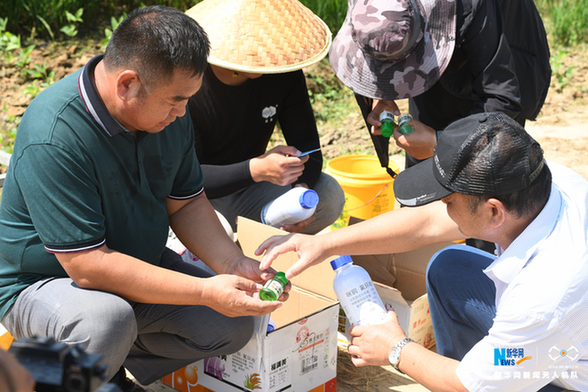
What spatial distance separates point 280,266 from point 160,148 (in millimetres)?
887

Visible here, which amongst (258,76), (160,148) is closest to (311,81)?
(258,76)

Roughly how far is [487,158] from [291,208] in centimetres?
136

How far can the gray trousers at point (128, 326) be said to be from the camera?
5.82ft

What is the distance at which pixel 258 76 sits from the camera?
282 centimetres

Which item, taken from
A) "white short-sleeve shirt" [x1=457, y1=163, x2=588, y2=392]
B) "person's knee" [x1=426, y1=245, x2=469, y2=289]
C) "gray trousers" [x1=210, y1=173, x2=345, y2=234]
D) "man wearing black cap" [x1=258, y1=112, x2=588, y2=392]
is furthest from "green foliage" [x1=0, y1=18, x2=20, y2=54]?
"white short-sleeve shirt" [x1=457, y1=163, x2=588, y2=392]

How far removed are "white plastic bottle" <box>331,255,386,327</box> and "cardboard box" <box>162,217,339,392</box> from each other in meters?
0.12

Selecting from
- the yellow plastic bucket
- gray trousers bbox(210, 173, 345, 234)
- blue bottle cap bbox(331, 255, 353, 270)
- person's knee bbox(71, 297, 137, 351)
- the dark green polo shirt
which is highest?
the dark green polo shirt

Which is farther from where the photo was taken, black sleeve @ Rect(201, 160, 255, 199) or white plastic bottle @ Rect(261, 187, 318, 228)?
black sleeve @ Rect(201, 160, 255, 199)

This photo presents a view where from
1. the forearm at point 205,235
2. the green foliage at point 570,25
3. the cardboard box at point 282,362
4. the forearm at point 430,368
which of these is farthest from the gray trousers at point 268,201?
the green foliage at point 570,25

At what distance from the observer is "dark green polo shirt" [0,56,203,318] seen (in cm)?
173

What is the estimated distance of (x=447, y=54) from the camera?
246 centimetres

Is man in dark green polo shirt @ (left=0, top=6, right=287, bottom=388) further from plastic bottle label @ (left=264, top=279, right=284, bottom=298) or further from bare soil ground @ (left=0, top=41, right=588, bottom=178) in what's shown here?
bare soil ground @ (left=0, top=41, right=588, bottom=178)

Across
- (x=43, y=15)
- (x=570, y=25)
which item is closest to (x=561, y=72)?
(x=570, y=25)

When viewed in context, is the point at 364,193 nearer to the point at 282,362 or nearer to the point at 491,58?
the point at 491,58
